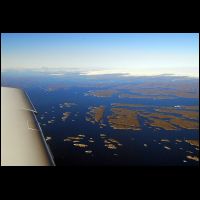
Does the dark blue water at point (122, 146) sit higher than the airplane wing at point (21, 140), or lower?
lower

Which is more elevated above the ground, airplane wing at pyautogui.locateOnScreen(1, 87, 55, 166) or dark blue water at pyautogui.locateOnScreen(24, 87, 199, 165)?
airplane wing at pyautogui.locateOnScreen(1, 87, 55, 166)

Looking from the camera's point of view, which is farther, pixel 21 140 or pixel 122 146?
pixel 122 146

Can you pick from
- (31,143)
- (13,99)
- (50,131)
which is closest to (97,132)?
(50,131)

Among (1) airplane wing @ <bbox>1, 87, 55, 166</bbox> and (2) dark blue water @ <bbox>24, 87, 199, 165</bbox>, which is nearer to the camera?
(1) airplane wing @ <bbox>1, 87, 55, 166</bbox>

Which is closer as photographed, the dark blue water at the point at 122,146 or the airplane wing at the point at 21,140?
the airplane wing at the point at 21,140
